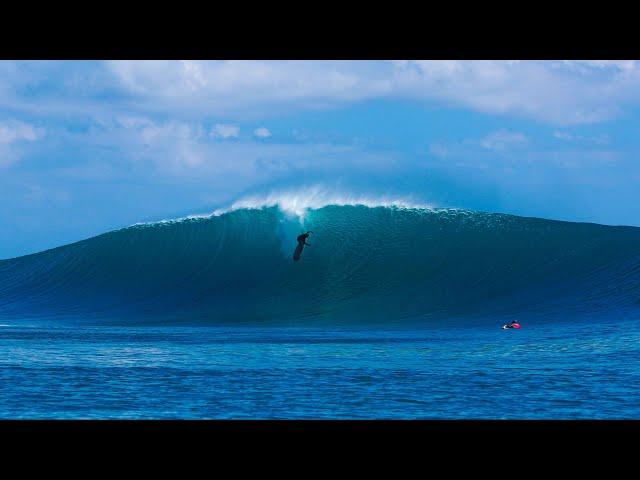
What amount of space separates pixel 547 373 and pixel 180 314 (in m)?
18.0

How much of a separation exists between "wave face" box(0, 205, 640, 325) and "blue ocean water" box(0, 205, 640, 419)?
8 centimetres

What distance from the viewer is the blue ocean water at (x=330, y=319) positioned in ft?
30.1

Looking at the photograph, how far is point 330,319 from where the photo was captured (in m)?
25.8

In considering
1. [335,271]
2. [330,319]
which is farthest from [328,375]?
[335,271]

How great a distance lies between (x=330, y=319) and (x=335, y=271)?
3948 millimetres

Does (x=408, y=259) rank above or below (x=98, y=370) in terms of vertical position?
above

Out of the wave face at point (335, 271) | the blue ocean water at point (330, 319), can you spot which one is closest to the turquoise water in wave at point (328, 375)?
the blue ocean water at point (330, 319)

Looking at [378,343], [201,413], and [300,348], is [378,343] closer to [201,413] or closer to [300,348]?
[300,348]

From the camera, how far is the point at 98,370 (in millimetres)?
12078

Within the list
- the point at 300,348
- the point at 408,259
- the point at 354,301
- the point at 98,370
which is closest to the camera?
the point at 98,370

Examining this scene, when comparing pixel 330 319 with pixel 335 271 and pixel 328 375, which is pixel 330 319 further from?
pixel 328 375

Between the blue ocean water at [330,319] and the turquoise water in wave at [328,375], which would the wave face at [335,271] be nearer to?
the blue ocean water at [330,319]

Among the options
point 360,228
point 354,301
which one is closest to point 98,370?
point 354,301
